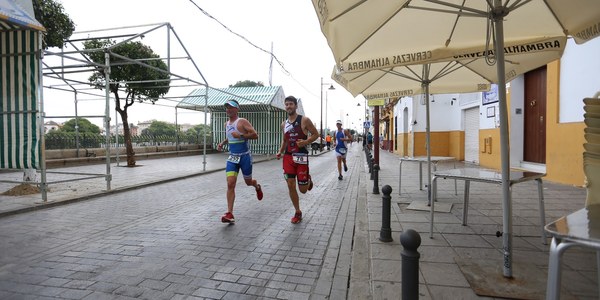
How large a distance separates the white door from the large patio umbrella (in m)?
10.9

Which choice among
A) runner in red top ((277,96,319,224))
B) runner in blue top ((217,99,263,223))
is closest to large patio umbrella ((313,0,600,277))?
runner in red top ((277,96,319,224))

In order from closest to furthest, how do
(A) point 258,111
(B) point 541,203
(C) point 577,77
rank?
(B) point 541,203, (C) point 577,77, (A) point 258,111

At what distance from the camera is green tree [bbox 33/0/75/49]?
351 inches

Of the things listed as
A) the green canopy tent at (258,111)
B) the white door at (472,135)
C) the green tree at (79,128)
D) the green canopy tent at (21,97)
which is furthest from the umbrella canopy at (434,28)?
the green canopy tent at (258,111)

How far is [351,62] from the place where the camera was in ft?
13.8

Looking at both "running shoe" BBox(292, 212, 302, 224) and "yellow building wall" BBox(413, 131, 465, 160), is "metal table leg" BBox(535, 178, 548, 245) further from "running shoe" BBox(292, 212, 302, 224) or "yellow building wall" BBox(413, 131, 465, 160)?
"yellow building wall" BBox(413, 131, 465, 160)

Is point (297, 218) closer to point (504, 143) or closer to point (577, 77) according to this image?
point (504, 143)

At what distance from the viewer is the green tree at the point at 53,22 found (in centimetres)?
891

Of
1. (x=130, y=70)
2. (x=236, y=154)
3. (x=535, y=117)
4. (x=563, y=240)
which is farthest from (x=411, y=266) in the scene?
(x=130, y=70)

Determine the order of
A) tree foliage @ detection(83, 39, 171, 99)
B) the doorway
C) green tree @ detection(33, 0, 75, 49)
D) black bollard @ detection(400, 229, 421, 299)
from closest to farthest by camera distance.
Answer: black bollard @ detection(400, 229, 421, 299) < green tree @ detection(33, 0, 75, 49) < the doorway < tree foliage @ detection(83, 39, 171, 99)

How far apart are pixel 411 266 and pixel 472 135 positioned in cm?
1436

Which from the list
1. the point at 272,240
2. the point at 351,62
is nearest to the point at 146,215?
the point at 272,240

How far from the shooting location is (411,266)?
2082 millimetres

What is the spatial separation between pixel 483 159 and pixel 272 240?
420 inches
